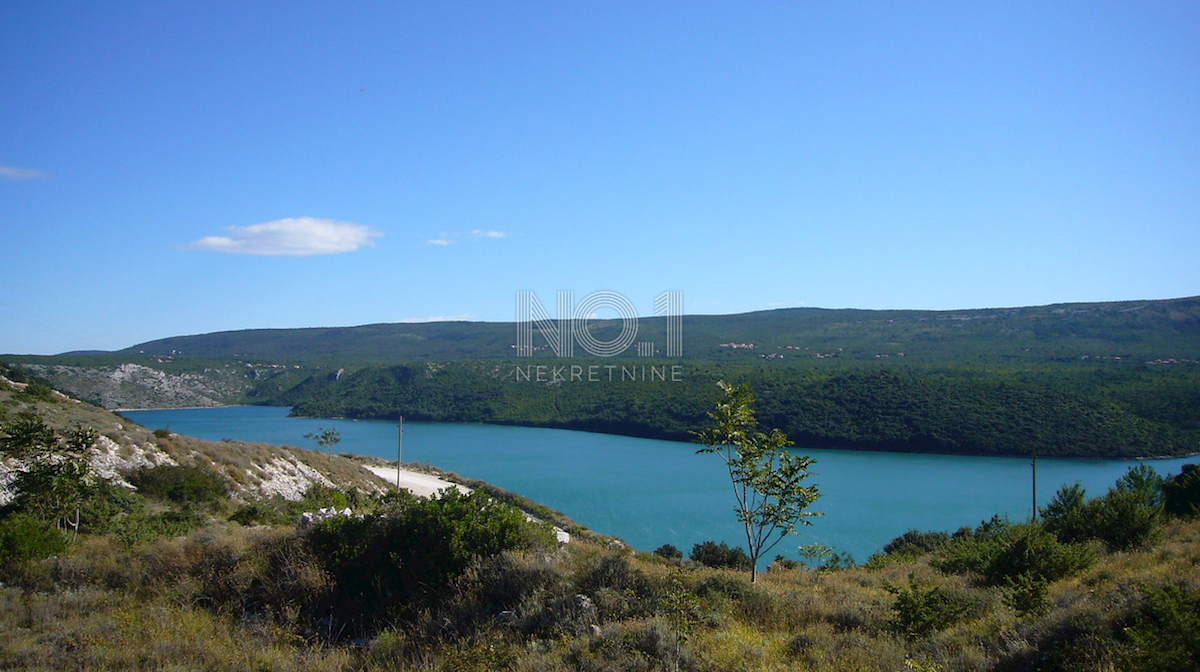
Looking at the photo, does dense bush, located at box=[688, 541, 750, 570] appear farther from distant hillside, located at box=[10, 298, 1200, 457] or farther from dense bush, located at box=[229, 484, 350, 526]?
distant hillside, located at box=[10, 298, 1200, 457]

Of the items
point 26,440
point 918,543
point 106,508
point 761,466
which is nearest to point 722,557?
point 918,543

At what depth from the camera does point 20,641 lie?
15.8 feet

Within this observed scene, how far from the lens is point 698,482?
152 feet

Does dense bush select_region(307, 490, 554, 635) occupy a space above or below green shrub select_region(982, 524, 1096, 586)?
above

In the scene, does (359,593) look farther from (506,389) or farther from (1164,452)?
(506,389)

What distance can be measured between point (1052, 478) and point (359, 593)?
1880 inches

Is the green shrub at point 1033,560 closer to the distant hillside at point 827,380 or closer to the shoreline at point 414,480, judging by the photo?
the shoreline at point 414,480

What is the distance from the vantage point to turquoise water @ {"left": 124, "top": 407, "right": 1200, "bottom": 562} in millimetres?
33688

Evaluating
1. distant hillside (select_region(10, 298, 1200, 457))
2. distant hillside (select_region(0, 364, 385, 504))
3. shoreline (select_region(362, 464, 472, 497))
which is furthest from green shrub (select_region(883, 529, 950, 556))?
distant hillside (select_region(10, 298, 1200, 457))

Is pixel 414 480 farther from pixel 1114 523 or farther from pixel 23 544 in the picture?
pixel 1114 523

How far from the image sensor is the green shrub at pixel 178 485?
16.0m

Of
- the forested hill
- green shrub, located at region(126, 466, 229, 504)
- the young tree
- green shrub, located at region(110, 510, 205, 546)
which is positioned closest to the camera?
the young tree

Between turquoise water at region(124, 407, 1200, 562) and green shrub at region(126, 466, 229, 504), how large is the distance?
55.0ft

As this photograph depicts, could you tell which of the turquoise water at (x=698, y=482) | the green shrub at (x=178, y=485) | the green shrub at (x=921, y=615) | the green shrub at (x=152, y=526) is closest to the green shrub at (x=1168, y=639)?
the green shrub at (x=921, y=615)
